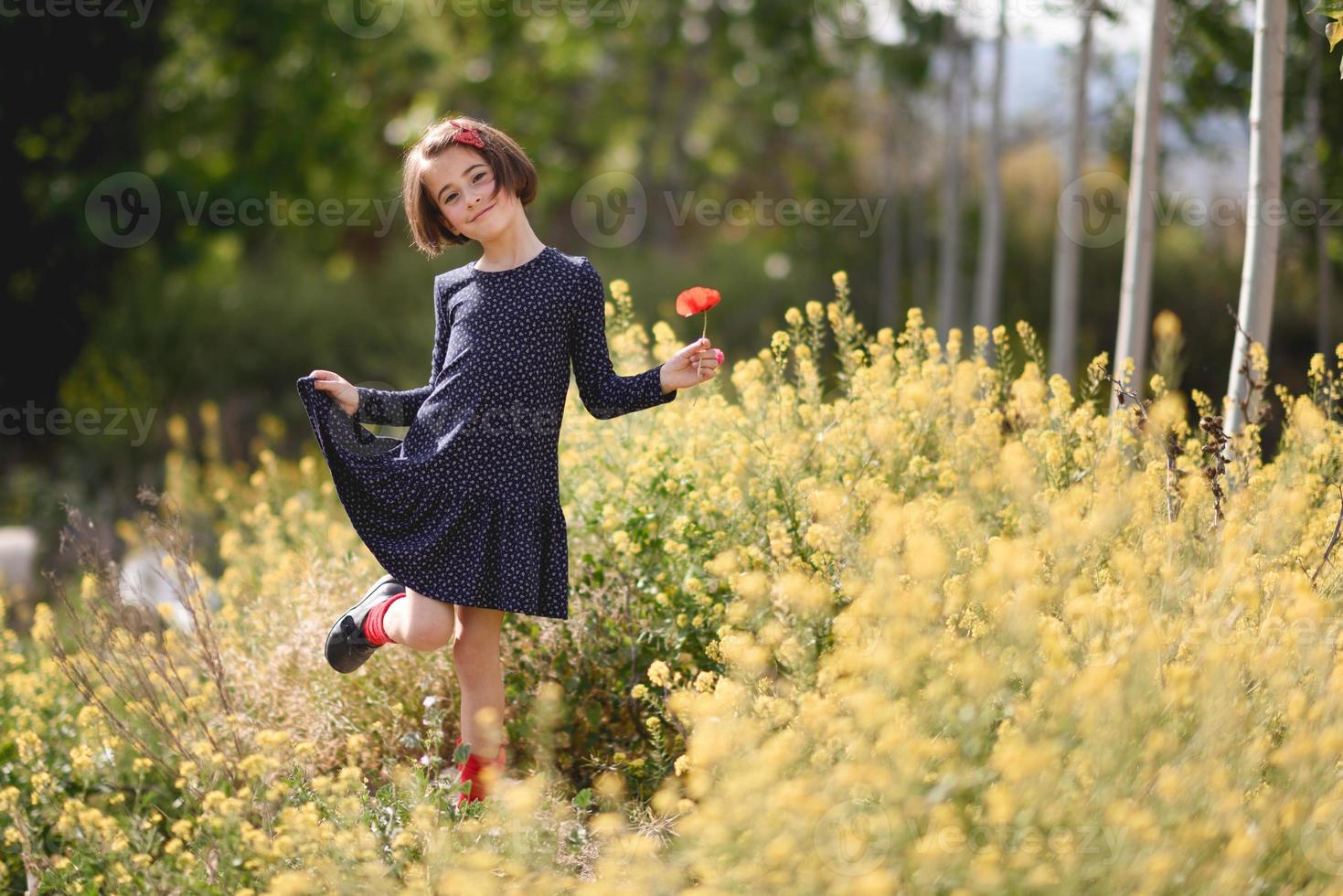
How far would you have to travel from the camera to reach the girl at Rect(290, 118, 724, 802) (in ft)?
8.98

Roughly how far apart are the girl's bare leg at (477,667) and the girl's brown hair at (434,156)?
852mm

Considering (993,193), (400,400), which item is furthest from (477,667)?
(993,193)

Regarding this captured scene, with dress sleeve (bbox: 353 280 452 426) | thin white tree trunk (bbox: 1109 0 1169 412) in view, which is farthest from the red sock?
thin white tree trunk (bbox: 1109 0 1169 412)

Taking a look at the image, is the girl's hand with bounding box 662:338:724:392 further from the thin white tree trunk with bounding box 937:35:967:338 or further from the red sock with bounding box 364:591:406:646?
the thin white tree trunk with bounding box 937:35:967:338

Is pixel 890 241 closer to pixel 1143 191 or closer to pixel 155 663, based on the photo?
pixel 1143 191

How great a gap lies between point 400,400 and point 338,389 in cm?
15

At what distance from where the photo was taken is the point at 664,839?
2.75 metres

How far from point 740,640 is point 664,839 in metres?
0.61

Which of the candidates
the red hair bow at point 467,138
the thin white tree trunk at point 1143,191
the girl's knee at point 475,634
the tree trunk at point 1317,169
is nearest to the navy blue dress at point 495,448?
the girl's knee at point 475,634

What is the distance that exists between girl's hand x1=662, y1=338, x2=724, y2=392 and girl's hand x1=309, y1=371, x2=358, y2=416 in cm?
74

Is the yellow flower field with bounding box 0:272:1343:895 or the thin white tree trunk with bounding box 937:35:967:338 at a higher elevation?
the thin white tree trunk with bounding box 937:35:967:338

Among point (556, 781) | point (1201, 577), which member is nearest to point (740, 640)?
point (556, 781)

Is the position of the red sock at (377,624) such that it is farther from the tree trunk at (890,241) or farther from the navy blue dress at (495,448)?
the tree trunk at (890,241)

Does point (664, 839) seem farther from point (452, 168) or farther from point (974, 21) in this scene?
point (974, 21)
